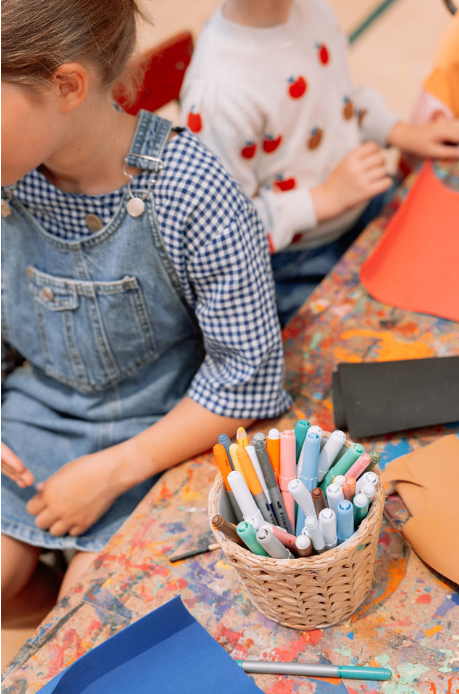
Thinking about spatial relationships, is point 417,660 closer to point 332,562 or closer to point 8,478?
point 332,562

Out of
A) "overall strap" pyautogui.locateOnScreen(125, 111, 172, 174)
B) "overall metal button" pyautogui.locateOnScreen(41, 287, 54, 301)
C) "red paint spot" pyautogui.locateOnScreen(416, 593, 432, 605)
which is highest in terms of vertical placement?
"overall strap" pyautogui.locateOnScreen(125, 111, 172, 174)

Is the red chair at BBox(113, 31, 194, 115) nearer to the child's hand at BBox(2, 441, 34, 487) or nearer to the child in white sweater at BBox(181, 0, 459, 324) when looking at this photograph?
the child in white sweater at BBox(181, 0, 459, 324)

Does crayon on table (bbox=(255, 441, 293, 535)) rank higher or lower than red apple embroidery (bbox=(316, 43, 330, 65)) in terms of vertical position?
lower

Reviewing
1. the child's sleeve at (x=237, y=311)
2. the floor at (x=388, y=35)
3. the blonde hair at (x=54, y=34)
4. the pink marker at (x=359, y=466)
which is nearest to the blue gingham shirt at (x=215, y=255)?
the child's sleeve at (x=237, y=311)

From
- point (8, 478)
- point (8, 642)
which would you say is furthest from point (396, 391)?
point (8, 642)

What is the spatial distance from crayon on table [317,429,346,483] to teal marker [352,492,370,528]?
46 millimetres

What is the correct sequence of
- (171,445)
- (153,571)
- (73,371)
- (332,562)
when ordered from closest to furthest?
(332,562) → (153,571) → (171,445) → (73,371)

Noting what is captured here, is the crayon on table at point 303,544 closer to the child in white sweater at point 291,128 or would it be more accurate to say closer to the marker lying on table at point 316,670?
the marker lying on table at point 316,670

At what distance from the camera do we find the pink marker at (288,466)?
1.70 ft

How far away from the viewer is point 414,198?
0.93 meters

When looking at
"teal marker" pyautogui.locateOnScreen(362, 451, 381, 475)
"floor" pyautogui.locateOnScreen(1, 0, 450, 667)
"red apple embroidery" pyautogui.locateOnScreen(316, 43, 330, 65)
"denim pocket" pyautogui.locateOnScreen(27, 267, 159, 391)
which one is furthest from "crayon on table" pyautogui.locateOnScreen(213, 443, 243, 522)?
"floor" pyautogui.locateOnScreen(1, 0, 450, 667)

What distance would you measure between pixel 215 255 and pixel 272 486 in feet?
0.93

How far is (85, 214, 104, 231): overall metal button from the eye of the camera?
0.75 meters

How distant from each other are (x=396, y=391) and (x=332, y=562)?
0.28 meters
